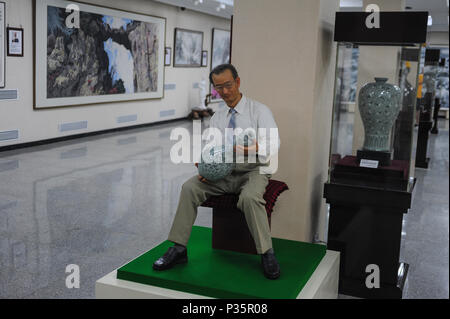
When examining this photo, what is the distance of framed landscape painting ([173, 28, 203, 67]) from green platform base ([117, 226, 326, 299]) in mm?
11852

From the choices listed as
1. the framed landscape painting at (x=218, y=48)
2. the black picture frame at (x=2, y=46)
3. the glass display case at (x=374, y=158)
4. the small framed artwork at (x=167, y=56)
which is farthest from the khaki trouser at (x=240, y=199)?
the framed landscape painting at (x=218, y=48)

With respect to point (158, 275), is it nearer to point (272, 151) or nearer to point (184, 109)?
point (272, 151)

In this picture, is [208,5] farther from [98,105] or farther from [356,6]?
[98,105]

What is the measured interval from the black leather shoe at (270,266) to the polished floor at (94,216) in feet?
3.18

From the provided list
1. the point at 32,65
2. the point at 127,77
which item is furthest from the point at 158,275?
the point at 127,77

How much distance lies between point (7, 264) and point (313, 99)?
285cm

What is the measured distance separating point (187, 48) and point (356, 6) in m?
5.07

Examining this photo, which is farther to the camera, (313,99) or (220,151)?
(313,99)

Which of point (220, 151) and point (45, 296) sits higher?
point (220, 151)

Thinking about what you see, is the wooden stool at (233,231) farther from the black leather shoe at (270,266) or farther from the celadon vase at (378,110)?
the celadon vase at (378,110)

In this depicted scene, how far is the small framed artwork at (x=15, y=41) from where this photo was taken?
29.7 feet

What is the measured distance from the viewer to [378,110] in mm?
4113
